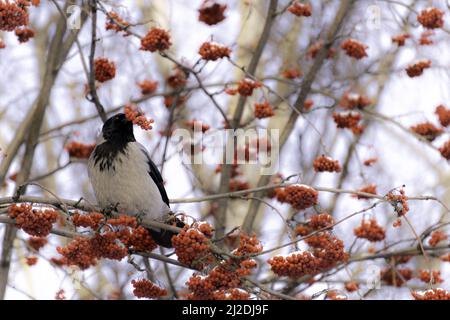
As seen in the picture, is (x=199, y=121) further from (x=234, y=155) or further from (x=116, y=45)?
(x=116, y=45)

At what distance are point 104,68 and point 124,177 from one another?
2.78 ft

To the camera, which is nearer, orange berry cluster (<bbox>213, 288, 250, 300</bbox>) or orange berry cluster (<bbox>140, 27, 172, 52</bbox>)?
orange berry cluster (<bbox>213, 288, 250, 300</bbox>)

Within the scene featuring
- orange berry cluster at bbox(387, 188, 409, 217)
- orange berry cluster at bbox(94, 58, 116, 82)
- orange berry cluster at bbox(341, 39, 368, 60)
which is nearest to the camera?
orange berry cluster at bbox(387, 188, 409, 217)

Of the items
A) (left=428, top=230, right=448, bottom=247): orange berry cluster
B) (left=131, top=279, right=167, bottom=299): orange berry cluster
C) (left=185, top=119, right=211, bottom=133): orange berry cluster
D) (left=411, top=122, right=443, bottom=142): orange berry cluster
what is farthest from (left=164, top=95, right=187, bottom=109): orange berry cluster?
(left=131, top=279, right=167, bottom=299): orange berry cluster

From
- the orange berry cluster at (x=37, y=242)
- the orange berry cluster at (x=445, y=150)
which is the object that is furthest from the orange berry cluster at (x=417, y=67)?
the orange berry cluster at (x=37, y=242)

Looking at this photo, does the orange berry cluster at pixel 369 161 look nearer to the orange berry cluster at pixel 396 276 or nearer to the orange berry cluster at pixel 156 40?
the orange berry cluster at pixel 396 276

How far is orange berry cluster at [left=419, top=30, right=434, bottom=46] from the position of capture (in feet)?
22.3

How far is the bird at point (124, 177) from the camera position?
5.86 metres

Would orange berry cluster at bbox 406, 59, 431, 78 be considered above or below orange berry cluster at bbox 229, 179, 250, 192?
above

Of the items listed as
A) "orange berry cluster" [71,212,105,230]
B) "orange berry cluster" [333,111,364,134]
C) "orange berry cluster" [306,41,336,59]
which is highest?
"orange berry cluster" [306,41,336,59]

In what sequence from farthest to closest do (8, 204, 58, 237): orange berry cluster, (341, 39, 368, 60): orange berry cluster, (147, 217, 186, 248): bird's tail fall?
(341, 39, 368, 60): orange berry cluster
(147, 217, 186, 248): bird's tail
(8, 204, 58, 237): orange berry cluster

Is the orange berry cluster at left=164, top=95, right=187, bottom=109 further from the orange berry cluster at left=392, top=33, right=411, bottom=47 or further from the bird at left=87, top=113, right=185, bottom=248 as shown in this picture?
the orange berry cluster at left=392, top=33, right=411, bottom=47

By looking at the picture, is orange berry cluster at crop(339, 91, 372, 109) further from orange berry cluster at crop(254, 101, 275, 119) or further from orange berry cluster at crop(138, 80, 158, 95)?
orange berry cluster at crop(138, 80, 158, 95)

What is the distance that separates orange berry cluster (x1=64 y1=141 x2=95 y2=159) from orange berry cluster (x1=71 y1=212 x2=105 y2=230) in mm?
2623
